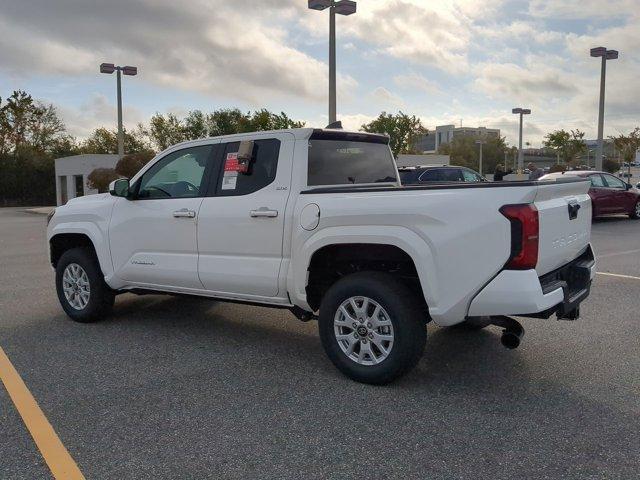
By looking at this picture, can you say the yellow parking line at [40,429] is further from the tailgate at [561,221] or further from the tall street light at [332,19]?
the tall street light at [332,19]

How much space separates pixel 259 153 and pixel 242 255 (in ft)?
2.80

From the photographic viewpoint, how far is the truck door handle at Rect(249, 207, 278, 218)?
4688 millimetres

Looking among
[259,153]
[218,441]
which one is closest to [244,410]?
[218,441]

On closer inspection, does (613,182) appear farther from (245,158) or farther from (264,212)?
(264,212)

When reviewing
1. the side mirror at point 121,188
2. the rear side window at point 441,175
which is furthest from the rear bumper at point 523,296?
the rear side window at point 441,175

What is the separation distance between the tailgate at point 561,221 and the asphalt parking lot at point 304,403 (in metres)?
0.91

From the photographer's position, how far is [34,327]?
19.7ft

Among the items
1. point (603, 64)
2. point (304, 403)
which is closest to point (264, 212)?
point (304, 403)

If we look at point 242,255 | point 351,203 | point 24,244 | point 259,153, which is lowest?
point 24,244

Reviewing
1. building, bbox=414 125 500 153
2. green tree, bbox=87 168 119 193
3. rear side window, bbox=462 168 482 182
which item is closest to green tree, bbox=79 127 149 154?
green tree, bbox=87 168 119 193

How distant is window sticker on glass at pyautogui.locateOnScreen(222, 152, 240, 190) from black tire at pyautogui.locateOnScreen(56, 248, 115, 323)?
1.85 metres

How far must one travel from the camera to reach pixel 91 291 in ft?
19.7

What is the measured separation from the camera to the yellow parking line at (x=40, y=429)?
3.11m

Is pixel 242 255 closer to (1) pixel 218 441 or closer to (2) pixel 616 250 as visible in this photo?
(1) pixel 218 441
